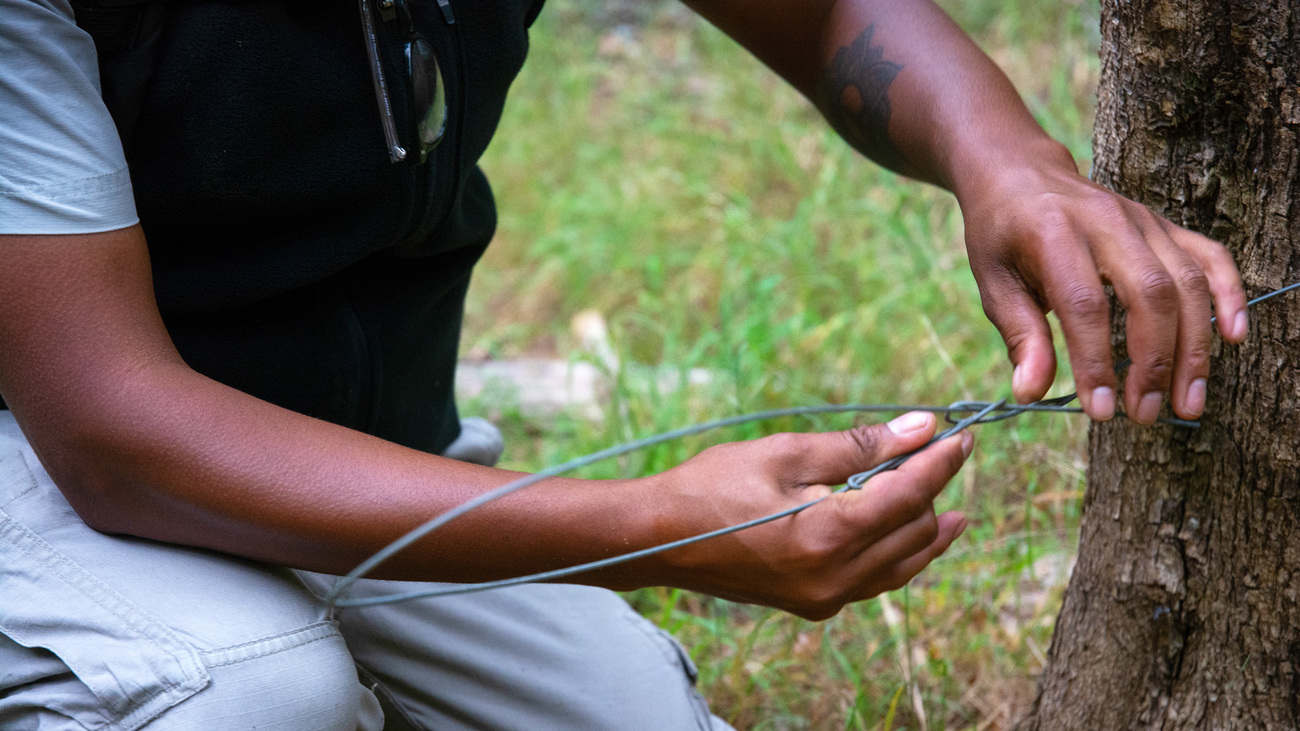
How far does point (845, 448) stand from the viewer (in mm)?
941

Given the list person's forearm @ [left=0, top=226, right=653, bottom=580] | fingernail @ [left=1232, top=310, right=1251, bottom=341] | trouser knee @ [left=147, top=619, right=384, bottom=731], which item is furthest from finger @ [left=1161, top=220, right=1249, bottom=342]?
trouser knee @ [left=147, top=619, right=384, bottom=731]

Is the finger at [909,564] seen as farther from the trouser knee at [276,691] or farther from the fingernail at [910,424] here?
the trouser knee at [276,691]

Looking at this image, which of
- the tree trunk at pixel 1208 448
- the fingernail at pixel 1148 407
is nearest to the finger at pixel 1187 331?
the fingernail at pixel 1148 407

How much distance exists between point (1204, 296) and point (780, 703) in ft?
3.24

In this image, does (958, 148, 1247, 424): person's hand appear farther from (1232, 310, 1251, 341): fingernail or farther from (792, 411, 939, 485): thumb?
(792, 411, 939, 485): thumb

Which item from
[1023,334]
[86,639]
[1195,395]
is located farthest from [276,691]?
[1195,395]

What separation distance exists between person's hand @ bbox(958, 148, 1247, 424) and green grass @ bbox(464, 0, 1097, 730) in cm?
65

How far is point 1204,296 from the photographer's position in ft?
2.85

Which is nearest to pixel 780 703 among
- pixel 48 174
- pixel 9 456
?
pixel 9 456

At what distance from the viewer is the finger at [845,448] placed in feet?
3.06

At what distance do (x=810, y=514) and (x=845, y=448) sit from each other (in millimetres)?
79

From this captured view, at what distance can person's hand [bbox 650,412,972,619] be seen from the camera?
0.90 meters

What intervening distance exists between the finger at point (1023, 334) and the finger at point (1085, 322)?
2 cm

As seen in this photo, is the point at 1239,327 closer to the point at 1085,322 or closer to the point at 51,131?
the point at 1085,322
